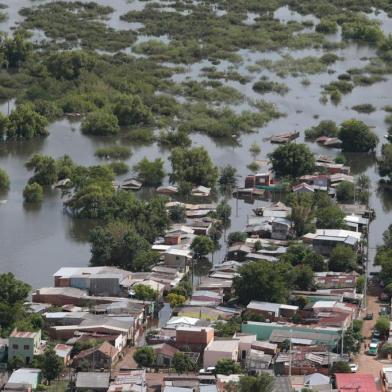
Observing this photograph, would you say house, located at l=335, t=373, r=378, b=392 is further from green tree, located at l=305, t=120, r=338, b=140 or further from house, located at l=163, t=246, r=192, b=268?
green tree, located at l=305, t=120, r=338, b=140

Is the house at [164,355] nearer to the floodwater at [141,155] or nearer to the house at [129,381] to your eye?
the house at [129,381]

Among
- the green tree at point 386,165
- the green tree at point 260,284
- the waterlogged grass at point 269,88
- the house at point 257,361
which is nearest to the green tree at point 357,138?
the green tree at point 386,165

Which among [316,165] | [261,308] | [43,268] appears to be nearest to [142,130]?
[316,165]

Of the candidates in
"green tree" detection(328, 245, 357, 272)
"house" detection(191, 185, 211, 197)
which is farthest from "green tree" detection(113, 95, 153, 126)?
"green tree" detection(328, 245, 357, 272)

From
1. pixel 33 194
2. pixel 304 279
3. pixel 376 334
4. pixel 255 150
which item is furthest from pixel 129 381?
pixel 255 150

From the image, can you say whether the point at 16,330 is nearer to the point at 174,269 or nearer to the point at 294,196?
the point at 174,269

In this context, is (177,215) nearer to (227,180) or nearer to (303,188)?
(227,180)
